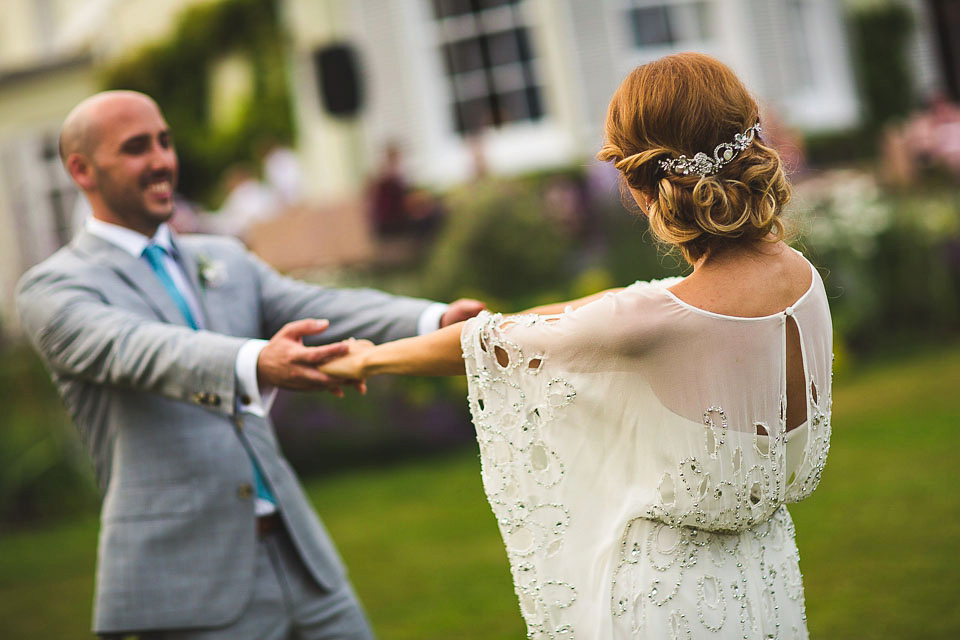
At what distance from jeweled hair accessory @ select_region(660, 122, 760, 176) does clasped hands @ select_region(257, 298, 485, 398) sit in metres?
0.99

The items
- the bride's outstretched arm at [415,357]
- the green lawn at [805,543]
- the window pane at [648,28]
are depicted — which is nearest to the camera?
the bride's outstretched arm at [415,357]

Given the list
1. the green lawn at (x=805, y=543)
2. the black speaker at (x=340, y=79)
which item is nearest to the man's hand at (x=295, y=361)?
the green lawn at (x=805, y=543)

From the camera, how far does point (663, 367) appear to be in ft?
7.58

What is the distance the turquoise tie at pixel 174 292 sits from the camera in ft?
10.3

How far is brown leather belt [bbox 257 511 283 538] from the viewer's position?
3113 mm

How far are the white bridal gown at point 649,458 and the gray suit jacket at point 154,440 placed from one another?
808mm

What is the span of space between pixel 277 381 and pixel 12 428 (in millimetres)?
7478

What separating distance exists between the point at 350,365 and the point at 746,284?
3.49 ft

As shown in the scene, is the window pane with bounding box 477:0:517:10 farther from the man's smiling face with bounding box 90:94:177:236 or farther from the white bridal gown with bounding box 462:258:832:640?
the white bridal gown with bounding box 462:258:832:640

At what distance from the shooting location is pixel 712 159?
2.30 metres

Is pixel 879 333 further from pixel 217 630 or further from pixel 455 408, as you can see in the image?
pixel 217 630

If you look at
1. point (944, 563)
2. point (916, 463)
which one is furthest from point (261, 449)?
point (916, 463)

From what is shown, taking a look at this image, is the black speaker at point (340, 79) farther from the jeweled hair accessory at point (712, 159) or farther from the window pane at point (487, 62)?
the jeweled hair accessory at point (712, 159)

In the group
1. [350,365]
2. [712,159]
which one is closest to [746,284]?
[712,159]
